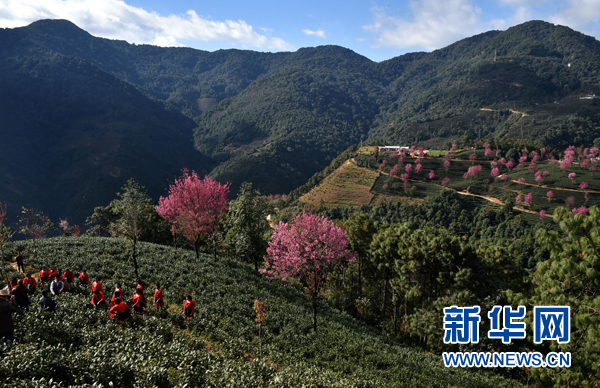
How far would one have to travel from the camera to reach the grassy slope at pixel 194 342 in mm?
8641

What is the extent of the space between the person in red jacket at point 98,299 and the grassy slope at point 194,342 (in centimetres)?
38

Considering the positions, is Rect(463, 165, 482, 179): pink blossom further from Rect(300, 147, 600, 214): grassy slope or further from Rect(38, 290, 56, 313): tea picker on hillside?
Rect(38, 290, 56, 313): tea picker on hillside

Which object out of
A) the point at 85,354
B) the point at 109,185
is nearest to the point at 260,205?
the point at 85,354

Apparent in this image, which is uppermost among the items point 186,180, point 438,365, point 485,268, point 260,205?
point 186,180

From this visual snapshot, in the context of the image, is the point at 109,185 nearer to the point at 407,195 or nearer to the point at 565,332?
the point at 407,195

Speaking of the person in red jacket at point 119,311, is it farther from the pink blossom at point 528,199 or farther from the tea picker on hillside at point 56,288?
the pink blossom at point 528,199

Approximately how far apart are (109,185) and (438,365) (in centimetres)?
20344

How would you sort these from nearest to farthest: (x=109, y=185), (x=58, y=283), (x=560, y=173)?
(x=58, y=283)
(x=560, y=173)
(x=109, y=185)

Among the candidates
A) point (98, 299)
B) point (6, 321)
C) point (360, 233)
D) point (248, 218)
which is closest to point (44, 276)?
point (98, 299)

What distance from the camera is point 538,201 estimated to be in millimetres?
102625

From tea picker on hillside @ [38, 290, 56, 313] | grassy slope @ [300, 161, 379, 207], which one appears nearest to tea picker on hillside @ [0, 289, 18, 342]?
tea picker on hillside @ [38, 290, 56, 313]

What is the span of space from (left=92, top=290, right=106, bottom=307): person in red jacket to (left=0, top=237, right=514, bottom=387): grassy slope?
1.23 ft

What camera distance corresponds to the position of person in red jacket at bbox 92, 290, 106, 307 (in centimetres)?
1443

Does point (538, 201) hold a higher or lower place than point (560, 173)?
lower
